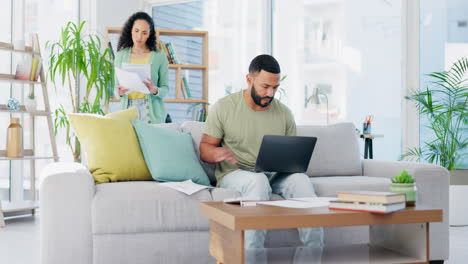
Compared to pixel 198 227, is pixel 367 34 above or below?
above

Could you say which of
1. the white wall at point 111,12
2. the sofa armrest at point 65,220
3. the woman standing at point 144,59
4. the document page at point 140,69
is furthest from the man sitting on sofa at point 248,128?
the white wall at point 111,12

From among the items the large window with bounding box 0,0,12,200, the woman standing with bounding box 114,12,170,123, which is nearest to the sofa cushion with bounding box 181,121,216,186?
the woman standing with bounding box 114,12,170,123

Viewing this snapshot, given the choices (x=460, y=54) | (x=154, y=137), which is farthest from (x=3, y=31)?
(x=460, y=54)

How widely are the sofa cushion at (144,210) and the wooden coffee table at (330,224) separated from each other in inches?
16.6

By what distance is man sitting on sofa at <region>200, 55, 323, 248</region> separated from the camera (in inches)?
123

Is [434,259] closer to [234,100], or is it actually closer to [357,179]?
[357,179]

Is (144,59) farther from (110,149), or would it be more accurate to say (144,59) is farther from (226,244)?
(226,244)

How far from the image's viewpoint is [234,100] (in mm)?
3359

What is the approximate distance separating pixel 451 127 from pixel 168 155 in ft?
9.16

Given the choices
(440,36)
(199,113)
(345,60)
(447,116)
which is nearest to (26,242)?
(199,113)

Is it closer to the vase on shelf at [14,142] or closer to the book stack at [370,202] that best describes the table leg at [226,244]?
the book stack at [370,202]

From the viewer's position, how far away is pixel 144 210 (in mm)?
2871

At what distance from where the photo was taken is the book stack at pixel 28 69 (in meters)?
5.11

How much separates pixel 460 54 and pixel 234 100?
3042 millimetres
